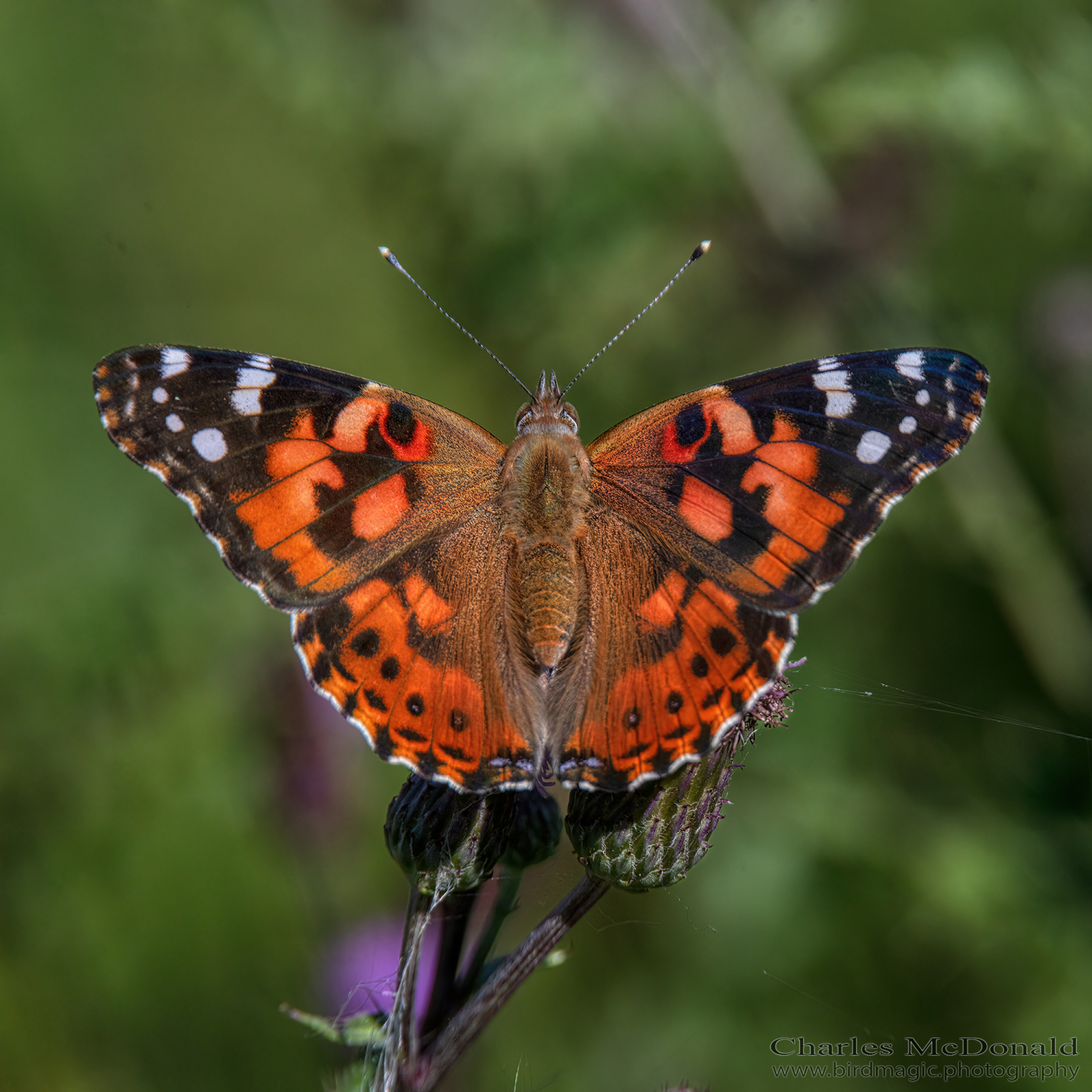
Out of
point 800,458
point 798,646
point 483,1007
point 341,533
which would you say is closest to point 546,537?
point 341,533

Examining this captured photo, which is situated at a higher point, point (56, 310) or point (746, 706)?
point (56, 310)

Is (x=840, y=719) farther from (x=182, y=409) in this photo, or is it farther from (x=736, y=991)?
(x=182, y=409)

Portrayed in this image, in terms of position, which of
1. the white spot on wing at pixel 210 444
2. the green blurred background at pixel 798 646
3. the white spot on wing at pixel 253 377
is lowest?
the green blurred background at pixel 798 646

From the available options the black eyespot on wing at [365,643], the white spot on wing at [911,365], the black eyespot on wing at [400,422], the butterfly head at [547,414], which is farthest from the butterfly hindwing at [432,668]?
the white spot on wing at [911,365]

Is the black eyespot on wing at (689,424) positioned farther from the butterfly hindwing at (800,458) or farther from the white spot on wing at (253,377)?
the white spot on wing at (253,377)

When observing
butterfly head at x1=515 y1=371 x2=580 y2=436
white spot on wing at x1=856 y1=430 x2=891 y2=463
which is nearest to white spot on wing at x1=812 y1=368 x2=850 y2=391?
white spot on wing at x1=856 y1=430 x2=891 y2=463

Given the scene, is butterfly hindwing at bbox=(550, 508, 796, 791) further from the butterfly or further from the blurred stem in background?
the blurred stem in background

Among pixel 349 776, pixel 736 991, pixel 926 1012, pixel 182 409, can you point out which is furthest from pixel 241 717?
pixel 926 1012
